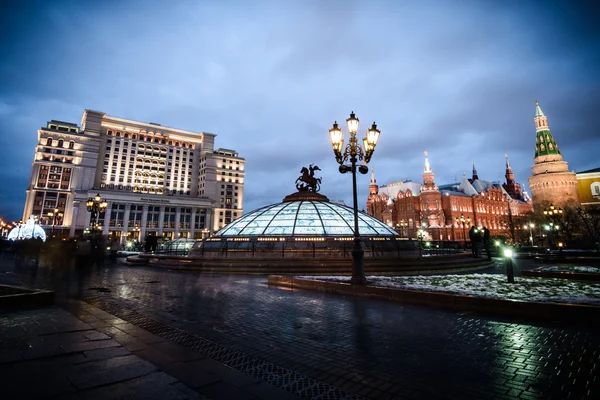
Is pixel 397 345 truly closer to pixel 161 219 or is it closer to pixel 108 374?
pixel 108 374

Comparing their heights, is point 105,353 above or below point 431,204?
below

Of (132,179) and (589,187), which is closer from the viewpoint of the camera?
(589,187)

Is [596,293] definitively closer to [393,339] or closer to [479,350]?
[479,350]

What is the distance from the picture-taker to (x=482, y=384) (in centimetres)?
330

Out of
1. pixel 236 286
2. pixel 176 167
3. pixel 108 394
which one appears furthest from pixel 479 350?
pixel 176 167

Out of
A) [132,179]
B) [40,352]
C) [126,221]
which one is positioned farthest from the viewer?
[132,179]

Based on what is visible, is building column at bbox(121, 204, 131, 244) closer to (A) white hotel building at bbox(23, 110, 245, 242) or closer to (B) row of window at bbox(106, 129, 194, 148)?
(A) white hotel building at bbox(23, 110, 245, 242)

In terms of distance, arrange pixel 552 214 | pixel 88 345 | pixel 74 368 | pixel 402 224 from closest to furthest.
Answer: pixel 74 368 → pixel 88 345 → pixel 552 214 → pixel 402 224

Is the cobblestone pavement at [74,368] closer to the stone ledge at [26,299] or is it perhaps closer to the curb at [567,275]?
the stone ledge at [26,299]

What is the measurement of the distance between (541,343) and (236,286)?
29.4 ft

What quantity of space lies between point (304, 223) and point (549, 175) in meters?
93.9

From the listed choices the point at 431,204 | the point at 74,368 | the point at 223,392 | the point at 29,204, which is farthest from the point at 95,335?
the point at 29,204

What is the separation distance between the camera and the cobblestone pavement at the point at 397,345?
3.29 m

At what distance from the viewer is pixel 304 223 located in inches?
935
